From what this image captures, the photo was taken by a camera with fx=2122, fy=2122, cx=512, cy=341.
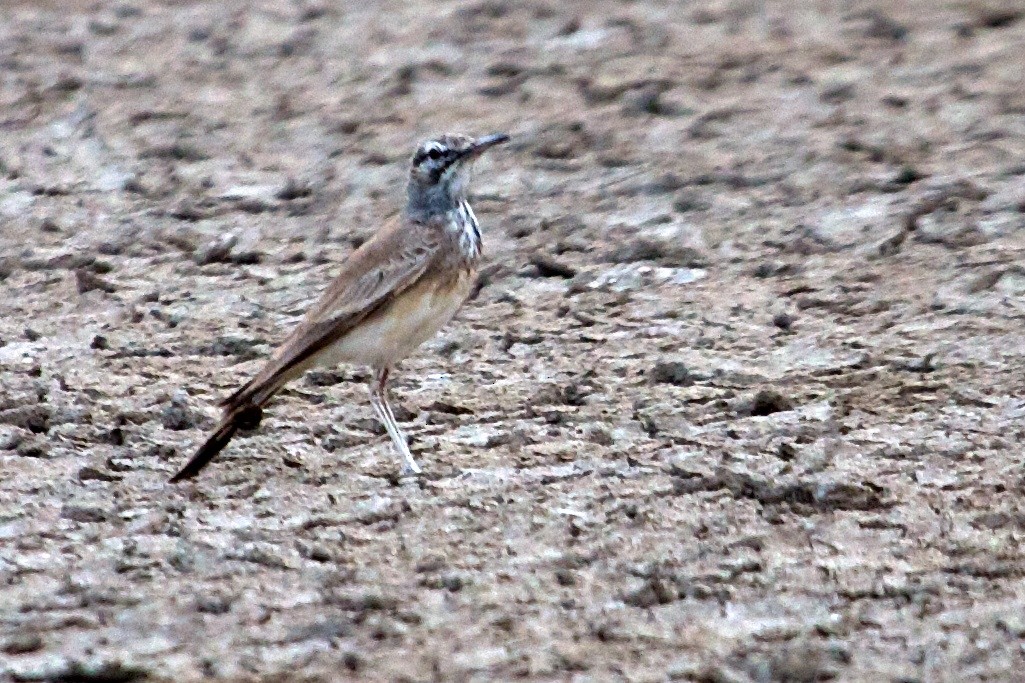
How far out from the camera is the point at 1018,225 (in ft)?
29.9

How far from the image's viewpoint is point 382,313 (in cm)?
711

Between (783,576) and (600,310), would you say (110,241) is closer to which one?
(600,310)

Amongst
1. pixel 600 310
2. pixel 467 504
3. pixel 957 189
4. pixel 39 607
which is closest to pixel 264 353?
pixel 600 310

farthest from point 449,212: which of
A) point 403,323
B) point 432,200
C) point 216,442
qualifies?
point 216,442

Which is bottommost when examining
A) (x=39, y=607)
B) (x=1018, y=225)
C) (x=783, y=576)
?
(x=1018, y=225)

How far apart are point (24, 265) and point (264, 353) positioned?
5.47ft

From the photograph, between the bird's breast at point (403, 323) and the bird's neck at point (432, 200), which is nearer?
the bird's breast at point (403, 323)

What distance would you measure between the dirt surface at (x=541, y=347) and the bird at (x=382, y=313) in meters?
0.21

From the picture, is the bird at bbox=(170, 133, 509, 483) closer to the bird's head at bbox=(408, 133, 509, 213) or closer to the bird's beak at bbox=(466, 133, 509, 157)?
the bird's head at bbox=(408, 133, 509, 213)

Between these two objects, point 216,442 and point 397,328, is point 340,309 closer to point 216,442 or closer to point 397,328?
point 397,328

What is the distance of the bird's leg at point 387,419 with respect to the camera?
22.9 feet

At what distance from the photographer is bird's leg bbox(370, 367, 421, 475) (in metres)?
6.96

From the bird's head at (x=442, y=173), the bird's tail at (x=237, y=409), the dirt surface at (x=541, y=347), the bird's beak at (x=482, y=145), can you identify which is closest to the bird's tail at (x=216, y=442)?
the bird's tail at (x=237, y=409)

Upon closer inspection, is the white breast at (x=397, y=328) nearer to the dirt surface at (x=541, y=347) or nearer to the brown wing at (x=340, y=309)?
the brown wing at (x=340, y=309)
